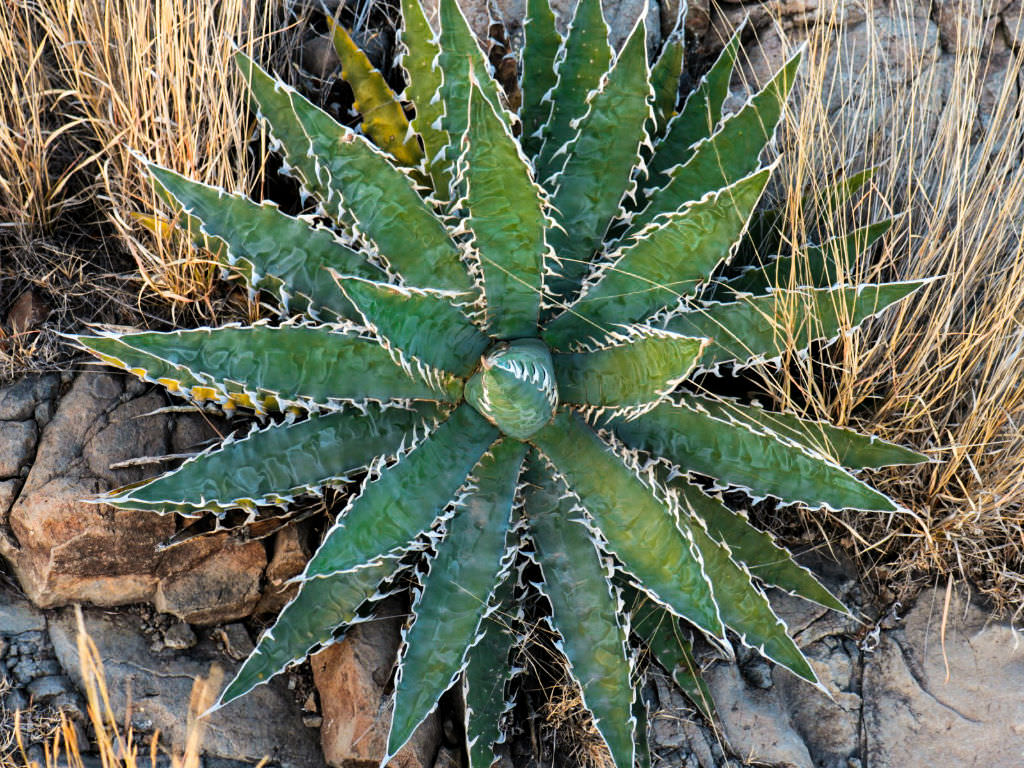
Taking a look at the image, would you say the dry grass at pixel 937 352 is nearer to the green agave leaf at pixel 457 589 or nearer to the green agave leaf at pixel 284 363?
the green agave leaf at pixel 457 589

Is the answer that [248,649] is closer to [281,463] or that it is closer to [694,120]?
[281,463]

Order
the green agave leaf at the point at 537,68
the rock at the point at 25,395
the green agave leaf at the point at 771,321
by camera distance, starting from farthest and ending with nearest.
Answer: the green agave leaf at the point at 537,68, the rock at the point at 25,395, the green agave leaf at the point at 771,321

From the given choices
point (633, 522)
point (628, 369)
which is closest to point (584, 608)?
point (633, 522)

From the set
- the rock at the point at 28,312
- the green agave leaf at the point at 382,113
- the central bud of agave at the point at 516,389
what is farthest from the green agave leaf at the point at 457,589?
Result: the rock at the point at 28,312

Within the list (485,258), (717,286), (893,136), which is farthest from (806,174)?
(485,258)

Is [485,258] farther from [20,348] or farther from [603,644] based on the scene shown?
[20,348]

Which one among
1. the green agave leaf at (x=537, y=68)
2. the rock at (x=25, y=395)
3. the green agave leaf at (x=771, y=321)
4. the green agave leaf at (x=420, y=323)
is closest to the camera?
the green agave leaf at (x=420, y=323)
